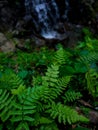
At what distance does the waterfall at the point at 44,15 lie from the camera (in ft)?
32.3

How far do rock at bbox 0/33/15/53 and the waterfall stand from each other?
165 cm

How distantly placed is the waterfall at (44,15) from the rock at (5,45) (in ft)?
5.41

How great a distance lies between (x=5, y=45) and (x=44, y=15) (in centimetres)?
262

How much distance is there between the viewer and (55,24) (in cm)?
1019

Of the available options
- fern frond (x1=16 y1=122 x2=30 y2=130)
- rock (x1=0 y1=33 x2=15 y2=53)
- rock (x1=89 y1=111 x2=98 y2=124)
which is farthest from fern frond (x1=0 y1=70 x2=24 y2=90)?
rock (x1=0 y1=33 x2=15 y2=53)

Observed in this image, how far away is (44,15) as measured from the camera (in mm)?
10102

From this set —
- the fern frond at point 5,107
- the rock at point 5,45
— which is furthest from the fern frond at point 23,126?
the rock at point 5,45

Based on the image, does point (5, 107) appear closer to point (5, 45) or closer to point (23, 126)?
point (23, 126)

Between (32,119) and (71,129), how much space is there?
616 mm

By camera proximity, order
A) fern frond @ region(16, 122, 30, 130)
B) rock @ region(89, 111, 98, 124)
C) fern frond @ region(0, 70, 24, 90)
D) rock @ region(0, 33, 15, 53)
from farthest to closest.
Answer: rock @ region(0, 33, 15, 53), rock @ region(89, 111, 98, 124), fern frond @ region(0, 70, 24, 90), fern frond @ region(16, 122, 30, 130)

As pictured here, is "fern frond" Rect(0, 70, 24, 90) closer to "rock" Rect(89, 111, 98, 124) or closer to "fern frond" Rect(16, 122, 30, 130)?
"fern frond" Rect(16, 122, 30, 130)

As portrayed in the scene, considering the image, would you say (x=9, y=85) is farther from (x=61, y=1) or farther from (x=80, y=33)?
(x=61, y=1)

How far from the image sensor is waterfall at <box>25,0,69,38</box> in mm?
9844

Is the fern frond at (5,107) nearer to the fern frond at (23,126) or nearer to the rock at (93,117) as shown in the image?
the fern frond at (23,126)
